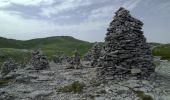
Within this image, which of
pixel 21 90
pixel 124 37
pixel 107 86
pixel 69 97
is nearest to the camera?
pixel 69 97

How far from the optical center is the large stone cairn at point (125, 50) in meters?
36.8

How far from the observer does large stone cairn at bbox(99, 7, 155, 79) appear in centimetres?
3675

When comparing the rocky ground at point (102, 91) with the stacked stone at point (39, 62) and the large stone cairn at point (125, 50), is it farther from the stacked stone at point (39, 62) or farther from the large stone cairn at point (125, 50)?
the stacked stone at point (39, 62)

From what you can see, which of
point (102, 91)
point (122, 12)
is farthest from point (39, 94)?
point (122, 12)

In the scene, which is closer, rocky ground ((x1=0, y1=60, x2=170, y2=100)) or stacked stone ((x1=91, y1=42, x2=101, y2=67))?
rocky ground ((x1=0, y1=60, x2=170, y2=100))

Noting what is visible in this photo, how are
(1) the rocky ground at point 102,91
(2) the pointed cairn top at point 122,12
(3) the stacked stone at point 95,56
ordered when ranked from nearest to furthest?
(1) the rocky ground at point 102,91 < (2) the pointed cairn top at point 122,12 < (3) the stacked stone at point 95,56

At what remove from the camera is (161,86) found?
105 ft

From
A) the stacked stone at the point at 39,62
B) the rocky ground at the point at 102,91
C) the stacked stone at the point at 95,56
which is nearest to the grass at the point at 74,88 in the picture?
the rocky ground at the point at 102,91

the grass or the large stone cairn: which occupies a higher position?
the large stone cairn

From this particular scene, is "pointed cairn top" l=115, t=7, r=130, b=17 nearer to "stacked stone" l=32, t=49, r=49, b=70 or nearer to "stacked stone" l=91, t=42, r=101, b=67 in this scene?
"stacked stone" l=91, t=42, r=101, b=67

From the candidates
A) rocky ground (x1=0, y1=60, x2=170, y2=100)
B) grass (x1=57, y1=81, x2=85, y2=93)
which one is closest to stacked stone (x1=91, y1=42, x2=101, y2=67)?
rocky ground (x1=0, y1=60, x2=170, y2=100)

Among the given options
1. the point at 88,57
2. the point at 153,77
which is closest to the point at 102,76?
the point at 153,77

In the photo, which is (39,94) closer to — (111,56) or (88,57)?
(111,56)

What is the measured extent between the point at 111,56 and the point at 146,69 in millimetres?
5484
